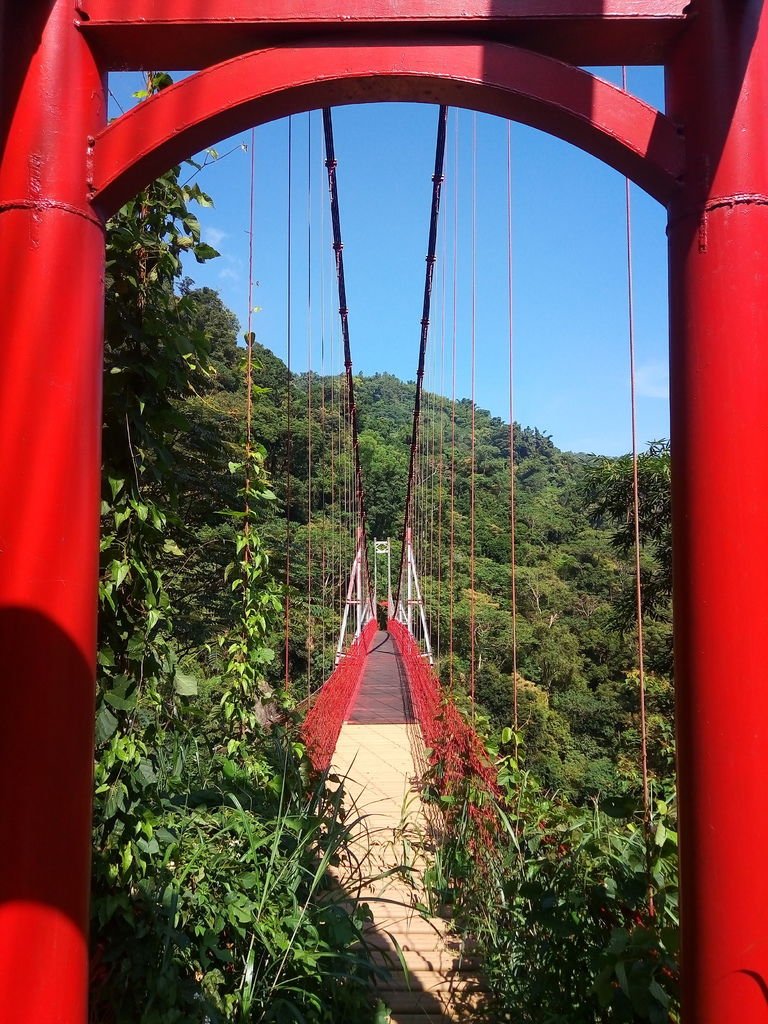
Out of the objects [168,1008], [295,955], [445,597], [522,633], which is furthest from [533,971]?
[445,597]

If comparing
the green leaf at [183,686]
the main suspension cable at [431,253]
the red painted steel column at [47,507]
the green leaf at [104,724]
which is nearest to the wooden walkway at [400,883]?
the green leaf at [183,686]

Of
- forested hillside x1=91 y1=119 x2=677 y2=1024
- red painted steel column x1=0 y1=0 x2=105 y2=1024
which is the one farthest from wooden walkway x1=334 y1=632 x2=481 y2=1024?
red painted steel column x1=0 y1=0 x2=105 y2=1024

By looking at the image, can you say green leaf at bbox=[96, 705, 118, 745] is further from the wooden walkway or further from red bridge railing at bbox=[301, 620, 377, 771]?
red bridge railing at bbox=[301, 620, 377, 771]

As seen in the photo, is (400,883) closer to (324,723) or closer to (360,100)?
(324,723)

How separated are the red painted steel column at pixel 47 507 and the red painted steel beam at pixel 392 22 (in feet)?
0.28

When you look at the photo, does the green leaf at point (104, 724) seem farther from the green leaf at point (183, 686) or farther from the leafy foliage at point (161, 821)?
the green leaf at point (183, 686)

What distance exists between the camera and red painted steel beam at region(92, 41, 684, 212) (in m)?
1.02

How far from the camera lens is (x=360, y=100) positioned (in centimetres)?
111

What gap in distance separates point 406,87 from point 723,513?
74 cm

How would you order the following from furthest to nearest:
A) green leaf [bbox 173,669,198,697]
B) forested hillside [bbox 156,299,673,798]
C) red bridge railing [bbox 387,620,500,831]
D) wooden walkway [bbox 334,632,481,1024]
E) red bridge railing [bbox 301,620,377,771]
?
forested hillside [bbox 156,299,673,798] < red bridge railing [bbox 301,620,377,771] < red bridge railing [bbox 387,620,500,831] < wooden walkway [bbox 334,632,481,1024] < green leaf [bbox 173,669,198,697]

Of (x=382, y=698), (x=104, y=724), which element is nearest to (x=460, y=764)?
(x=104, y=724)

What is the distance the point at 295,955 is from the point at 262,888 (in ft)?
0.56

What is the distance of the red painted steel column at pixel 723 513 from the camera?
3.04 ft

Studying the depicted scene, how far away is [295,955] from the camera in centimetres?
147
